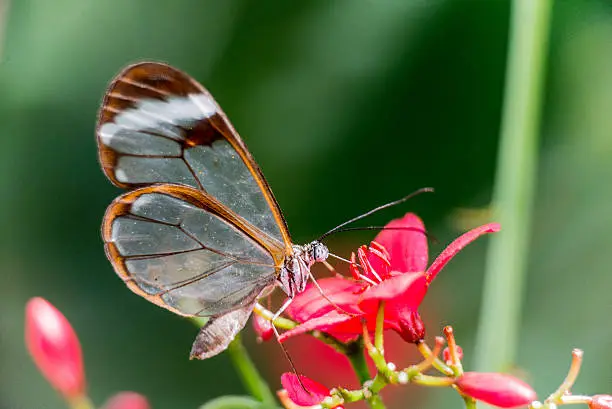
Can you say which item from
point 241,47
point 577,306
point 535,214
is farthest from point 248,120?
point 577,306

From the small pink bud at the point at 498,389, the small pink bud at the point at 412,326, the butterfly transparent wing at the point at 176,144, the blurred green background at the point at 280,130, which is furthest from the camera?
the blurred green background at the point at 280,130

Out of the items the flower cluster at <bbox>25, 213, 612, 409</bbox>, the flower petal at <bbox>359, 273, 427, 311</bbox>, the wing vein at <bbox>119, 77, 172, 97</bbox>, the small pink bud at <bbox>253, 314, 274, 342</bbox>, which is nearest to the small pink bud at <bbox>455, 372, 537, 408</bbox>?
the flower cluster at <bbox>25, 213, 612, 409</bbox>

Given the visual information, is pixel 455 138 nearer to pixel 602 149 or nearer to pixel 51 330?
pixel 602 149

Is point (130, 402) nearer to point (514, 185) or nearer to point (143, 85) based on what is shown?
point (143, 85)

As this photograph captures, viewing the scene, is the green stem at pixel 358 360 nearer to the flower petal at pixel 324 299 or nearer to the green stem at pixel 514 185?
the flower petal at pixel 324 299

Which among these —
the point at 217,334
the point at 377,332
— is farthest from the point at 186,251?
the point at 377,332

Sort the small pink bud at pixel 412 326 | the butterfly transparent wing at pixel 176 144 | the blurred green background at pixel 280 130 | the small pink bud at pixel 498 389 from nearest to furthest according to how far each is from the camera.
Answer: the small pink bud at pixel 498 389 < the small pink bud at pixel 412 326 < the butterfly transparent wing at pixel 176 144 < the blurred green background at pixel 280 130

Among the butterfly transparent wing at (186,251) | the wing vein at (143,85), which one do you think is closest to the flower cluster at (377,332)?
the butterfly transparent wing at (186,251)

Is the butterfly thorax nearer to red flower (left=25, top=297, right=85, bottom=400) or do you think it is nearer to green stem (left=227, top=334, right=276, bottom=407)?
green stem (left=227, top=334, right=276, bottom=407)
